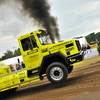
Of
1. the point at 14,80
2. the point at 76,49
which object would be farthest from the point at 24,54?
the point at 76,49

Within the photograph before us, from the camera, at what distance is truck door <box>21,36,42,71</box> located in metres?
6.00

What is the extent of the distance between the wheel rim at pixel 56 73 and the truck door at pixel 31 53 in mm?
837

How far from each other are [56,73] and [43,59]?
0.90 metres

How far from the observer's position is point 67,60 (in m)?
5.74

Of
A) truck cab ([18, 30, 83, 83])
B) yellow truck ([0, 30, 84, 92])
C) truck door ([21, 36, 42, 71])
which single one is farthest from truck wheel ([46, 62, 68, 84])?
truck door ([21, 36, 42, 71])

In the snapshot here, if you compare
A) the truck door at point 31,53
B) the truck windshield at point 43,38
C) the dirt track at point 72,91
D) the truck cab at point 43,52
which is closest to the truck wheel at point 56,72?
the truck cab at point 43,52

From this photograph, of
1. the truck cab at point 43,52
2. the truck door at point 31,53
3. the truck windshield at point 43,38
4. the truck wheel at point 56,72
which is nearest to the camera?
the truck wheel at point 56,72

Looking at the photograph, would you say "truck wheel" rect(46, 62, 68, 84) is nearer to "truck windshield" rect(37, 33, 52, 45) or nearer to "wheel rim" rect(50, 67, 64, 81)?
"wheel rim" rect(50, 67, 64, 81)

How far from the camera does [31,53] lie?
239 inches

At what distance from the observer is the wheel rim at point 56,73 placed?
5648 mm

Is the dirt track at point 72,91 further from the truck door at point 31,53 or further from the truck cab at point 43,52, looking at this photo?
the truck door at point 31,53

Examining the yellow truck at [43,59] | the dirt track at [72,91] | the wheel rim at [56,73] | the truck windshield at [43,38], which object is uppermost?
the truck windshield at [43,38]

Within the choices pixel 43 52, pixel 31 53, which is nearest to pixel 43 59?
pixel 43 52

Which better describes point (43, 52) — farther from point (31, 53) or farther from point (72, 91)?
point (72, 91)
